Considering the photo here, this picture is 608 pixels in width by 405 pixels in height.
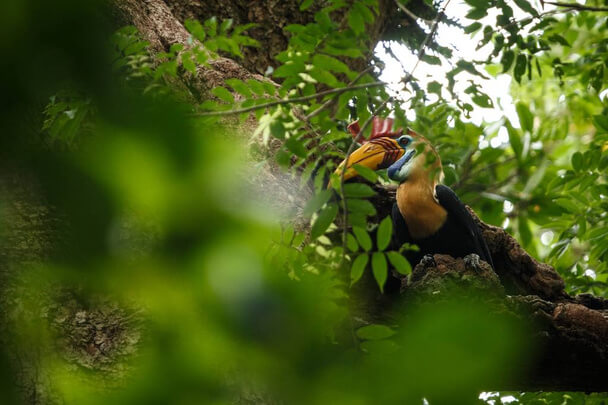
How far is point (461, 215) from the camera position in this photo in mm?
3168

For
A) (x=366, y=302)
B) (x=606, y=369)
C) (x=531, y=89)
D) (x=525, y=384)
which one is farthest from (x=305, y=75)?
(x=531, y=89)

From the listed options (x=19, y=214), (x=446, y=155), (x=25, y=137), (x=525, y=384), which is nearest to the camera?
(x=25, y=137)

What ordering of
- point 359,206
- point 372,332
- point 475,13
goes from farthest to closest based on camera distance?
point 475,13 < point 359,206 < point 372,332

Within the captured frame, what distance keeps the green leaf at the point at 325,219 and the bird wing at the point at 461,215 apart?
1.60 metres

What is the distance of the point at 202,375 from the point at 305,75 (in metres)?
1.68

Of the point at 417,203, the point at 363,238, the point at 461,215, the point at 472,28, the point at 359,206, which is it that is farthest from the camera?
the point at 417,203

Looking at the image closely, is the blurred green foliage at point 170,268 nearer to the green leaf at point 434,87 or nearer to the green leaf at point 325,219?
the green leaf at point 325,219

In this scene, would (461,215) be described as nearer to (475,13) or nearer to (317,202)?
(475,13)

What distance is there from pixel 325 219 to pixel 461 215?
5.58ft

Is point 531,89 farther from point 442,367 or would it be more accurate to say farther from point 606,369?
point 442,367

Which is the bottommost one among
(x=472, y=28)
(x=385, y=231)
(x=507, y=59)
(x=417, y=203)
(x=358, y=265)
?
(x=417, y=203)

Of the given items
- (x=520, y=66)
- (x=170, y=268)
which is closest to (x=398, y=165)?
(x=520, y=66)

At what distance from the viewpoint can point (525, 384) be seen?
2.35m

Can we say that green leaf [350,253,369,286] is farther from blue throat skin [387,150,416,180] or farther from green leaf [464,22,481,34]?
blue throat skin [387,150,416,180]
